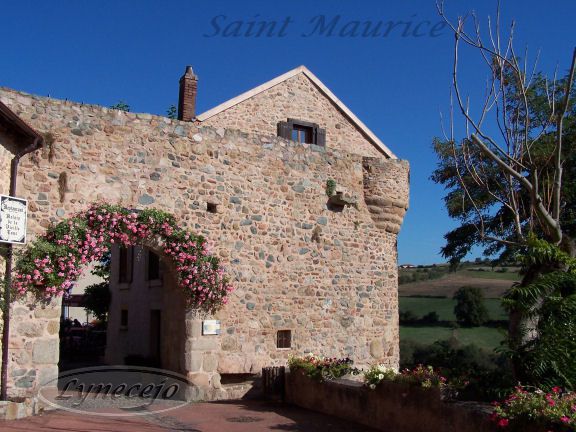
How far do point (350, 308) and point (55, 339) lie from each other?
6.25 metres

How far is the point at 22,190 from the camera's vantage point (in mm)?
9805

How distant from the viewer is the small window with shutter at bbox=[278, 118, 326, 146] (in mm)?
16719

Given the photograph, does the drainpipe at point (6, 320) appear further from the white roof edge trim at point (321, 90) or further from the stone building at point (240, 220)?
the white roof edge trim at point (321, 90)

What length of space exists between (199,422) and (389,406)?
2.90 metres

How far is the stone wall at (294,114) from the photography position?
636 inches

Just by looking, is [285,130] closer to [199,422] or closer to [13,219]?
[13,219]

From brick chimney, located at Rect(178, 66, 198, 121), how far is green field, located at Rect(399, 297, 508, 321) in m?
23.8

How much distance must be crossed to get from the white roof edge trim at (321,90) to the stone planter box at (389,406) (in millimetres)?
7697

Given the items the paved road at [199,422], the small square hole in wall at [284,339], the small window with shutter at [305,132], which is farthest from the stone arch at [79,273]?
the small window with shutter at [305,132]

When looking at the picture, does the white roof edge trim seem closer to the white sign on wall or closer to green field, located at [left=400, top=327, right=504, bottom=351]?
Answer: the white sign on wall

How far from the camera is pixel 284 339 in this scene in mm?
12461

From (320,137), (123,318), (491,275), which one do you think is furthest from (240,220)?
(491,275)

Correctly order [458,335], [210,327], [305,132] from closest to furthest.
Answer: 1. [210,327]
2. [305,132]
3. [458,335]

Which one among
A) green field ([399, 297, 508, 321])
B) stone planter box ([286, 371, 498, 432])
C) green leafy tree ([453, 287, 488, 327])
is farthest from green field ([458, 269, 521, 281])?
stone planter box ([286, 371, 498, 432])
